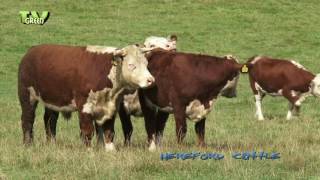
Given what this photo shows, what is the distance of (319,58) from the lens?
2884 centimetres

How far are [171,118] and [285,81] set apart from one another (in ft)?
10.5

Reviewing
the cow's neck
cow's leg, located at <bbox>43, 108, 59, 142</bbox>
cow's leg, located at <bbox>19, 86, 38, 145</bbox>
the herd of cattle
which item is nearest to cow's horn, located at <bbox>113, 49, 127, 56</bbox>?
the herd of cattle

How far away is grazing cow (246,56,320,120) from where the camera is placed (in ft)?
55.7

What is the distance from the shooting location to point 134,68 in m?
9.28

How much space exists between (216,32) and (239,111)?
1560 cm

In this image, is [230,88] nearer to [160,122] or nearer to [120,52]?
[160,122]

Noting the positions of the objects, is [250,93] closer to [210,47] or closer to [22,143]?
[210,47]

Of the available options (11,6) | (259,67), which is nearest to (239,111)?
(259,67)

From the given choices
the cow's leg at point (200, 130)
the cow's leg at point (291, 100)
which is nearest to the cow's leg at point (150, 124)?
the cow's leg at point (200, 130)

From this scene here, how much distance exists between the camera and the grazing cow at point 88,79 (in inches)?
368

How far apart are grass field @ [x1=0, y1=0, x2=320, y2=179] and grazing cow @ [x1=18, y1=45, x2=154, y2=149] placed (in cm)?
55

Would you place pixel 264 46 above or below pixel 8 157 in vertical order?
below

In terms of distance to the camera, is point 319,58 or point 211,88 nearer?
point 211,88

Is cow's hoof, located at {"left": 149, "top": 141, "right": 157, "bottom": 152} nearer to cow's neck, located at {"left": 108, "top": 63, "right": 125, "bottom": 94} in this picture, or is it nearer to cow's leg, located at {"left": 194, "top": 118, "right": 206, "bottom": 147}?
cow's leg, located at {"left": 194, "top": 118, "right": 206, "bottom": 147}
